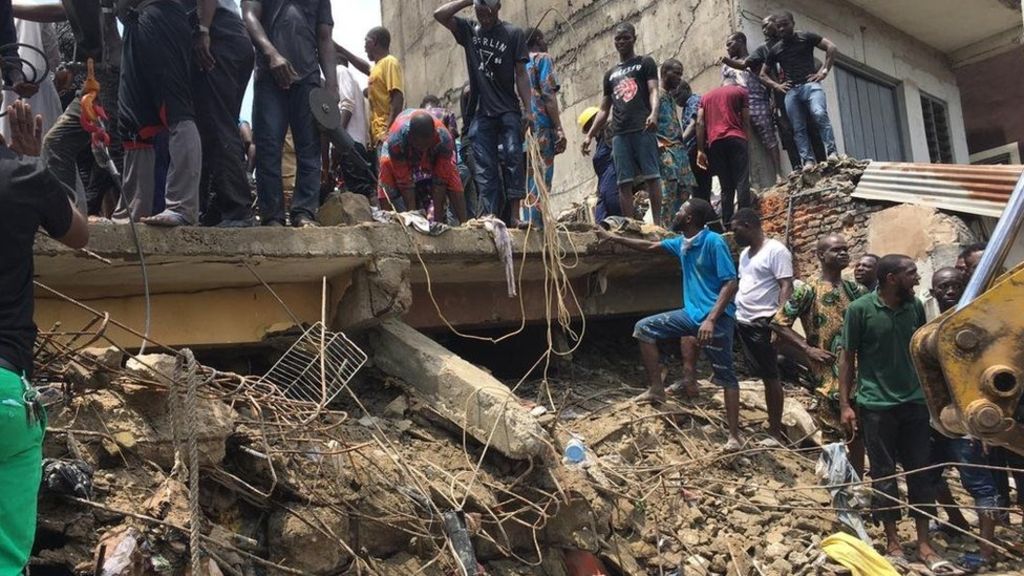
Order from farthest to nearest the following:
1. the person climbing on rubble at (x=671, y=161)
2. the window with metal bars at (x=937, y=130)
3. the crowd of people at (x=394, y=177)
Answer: the window with metal bars at (x=937, y=130), the person climbing on rubble at (x=671, y=161), the crowd of people at (x=394, y=177)

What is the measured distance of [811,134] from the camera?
9.52 meters

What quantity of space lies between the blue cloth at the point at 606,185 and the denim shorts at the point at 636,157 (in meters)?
0.20

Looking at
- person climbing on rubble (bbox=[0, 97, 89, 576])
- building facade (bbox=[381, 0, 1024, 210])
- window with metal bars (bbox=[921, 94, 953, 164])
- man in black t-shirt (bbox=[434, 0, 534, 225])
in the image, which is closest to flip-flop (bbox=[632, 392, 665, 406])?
man in black t-shirt (bbox=[434, 0, 534, 225])

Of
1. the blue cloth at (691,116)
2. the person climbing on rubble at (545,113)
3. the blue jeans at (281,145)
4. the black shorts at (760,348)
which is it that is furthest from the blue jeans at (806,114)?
the blue jeans at (281,145)

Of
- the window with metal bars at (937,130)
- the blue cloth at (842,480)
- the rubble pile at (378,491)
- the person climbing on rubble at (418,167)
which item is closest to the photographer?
the rubble pile at (378,491)

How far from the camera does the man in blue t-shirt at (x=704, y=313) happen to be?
254 inches

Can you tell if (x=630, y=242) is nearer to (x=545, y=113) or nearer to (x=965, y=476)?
(x=545, y=113)

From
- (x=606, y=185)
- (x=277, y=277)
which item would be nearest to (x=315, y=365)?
(x=277, y=277)

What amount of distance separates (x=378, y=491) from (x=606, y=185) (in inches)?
179

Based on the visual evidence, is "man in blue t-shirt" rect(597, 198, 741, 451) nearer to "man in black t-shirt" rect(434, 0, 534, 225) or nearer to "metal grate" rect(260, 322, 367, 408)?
"man in black t-shirt" rect(434, 0, 534, 225)

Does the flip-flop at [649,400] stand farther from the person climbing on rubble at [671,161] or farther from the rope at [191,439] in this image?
the rope at [191,439]

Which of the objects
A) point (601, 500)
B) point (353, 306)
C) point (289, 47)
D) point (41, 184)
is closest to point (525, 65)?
point (289, 47)

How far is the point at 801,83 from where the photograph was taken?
942 cm

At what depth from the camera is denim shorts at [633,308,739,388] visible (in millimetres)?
6461
